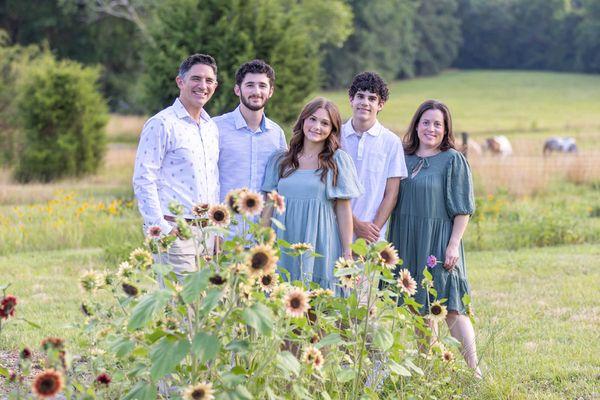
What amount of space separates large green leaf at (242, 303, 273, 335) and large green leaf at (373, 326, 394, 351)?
0.52m

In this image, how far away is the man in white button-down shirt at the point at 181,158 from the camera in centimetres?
415

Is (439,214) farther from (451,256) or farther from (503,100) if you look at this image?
(503,100)

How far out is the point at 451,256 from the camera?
4.24 meters

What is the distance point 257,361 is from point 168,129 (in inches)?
63.5

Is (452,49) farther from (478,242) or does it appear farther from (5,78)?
(478,242)

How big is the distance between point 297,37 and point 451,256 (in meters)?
11.3

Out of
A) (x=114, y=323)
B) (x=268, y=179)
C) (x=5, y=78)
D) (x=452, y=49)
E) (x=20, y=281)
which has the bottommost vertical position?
(x=20, y=281)

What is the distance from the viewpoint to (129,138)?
29.7 meters

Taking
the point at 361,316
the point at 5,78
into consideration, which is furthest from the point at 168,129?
the point at 5,78

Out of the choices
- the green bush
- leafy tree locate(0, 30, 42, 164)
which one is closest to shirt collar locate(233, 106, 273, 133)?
the green bush

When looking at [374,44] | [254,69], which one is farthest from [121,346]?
[374,44]

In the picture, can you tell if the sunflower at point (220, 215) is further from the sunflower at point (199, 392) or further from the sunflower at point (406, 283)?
the sunflower at point (406, 283)

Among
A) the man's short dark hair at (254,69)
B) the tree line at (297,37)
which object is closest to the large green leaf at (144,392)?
the man's short dark hair at (254,69)

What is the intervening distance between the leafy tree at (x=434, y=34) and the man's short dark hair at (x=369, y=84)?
59.3 meters
